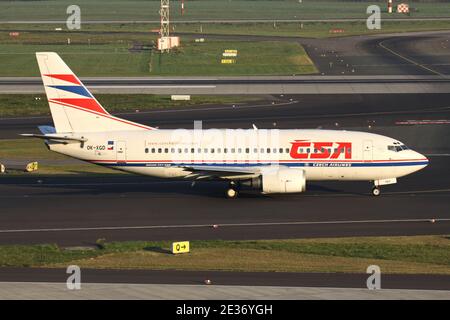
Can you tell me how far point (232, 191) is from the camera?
2362 inches

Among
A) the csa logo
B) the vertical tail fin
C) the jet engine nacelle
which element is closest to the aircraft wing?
the jet engine nacelle

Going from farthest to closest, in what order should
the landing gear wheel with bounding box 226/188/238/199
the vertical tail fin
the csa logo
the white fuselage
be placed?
1. the vertical tail fin
2. the landing gear wheel with bounding box 226/188/238/199
3. the white fuselage
4. the csa logo

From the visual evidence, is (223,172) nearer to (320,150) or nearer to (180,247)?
(320,150)

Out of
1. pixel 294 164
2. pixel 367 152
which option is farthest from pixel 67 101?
pixel 367 152

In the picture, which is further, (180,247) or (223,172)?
(223,172)

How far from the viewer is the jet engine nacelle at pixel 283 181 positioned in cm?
5753

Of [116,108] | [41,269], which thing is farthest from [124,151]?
[116,108]

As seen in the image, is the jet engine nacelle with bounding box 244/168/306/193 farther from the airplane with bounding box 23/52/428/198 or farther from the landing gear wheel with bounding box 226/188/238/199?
the landing gear wheel with bounding box 226/188/238/199

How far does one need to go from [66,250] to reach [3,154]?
33343 mm

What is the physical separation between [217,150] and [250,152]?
81.1 inches

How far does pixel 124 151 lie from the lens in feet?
198

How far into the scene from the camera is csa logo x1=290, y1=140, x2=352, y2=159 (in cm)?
5884

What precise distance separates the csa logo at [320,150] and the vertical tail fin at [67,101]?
459 inches

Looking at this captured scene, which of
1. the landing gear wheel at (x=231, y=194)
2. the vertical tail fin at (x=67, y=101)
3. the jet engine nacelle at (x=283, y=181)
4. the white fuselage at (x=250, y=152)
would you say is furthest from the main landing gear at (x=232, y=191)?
the vertical tail fin at (x=67, y=101)
